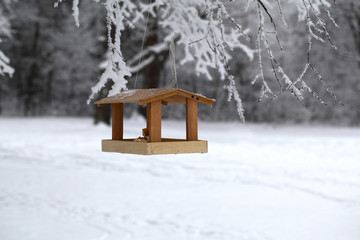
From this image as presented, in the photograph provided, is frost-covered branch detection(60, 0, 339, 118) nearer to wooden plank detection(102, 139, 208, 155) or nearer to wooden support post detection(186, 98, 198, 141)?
wooden support post detection(186, 98, 198, 141)

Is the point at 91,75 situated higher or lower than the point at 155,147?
higher

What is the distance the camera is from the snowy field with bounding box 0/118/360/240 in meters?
5.64

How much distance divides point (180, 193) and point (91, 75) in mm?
22193

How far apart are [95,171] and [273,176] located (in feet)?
13.3

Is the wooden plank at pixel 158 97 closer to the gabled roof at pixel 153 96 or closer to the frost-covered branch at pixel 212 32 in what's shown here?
the gabled roof at pixel 153 96

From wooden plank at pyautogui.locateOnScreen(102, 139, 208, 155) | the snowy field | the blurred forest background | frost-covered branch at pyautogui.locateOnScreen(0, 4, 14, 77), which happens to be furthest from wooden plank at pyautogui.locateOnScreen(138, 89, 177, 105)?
the blurred forest background

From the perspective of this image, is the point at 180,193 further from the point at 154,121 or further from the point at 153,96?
the point at 153,96

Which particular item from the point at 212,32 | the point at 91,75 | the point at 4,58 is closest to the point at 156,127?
the point at 212,32

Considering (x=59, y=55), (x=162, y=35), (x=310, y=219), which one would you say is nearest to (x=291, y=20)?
(x=162, y=35)

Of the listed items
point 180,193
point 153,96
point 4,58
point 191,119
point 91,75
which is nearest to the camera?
point 153,96

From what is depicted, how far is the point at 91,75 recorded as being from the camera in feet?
93.1

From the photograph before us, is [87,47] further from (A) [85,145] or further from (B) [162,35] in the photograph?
(A) [85,145]

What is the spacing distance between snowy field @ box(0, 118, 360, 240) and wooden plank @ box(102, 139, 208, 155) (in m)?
2.65

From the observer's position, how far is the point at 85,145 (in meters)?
12.0
